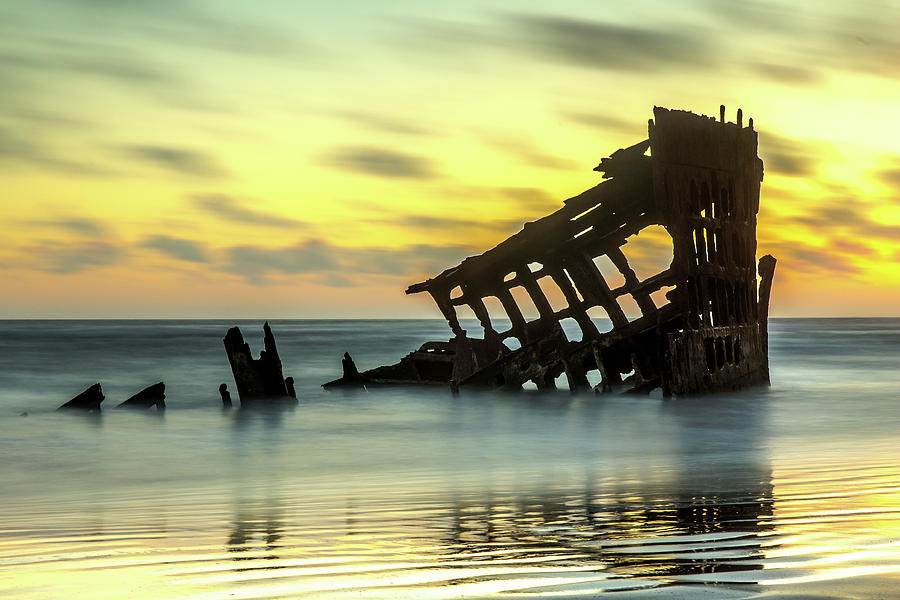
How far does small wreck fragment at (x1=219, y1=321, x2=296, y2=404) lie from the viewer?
17.3 meters

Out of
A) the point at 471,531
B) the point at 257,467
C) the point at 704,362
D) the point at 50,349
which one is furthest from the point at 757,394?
the point at 50,349

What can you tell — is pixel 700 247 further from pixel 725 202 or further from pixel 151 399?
pixel 151 399

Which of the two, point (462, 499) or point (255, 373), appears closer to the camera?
point (462, 499)

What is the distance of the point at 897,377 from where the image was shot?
26.4 m

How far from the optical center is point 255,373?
58.0 ft

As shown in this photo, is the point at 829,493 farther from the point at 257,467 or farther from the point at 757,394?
the point at 757,394

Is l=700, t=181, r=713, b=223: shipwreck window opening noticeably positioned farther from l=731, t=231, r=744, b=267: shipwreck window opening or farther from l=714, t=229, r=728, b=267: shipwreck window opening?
l=731, t=231, r=744, b=267: shipwreck window opening

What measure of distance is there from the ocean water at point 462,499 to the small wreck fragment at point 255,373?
602 millimetres

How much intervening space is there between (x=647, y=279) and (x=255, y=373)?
276 inches

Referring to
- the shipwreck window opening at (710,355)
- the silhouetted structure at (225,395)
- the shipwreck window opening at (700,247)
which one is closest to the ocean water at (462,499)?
the silhouetted structure at (225,395)

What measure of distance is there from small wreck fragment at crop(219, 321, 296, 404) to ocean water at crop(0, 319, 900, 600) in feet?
1.98

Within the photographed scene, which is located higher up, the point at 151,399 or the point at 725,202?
the point at 725,202

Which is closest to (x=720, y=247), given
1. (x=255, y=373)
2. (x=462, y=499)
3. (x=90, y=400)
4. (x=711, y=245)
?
(x=711, y=245)

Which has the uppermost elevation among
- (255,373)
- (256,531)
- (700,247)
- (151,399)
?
(700,247)
